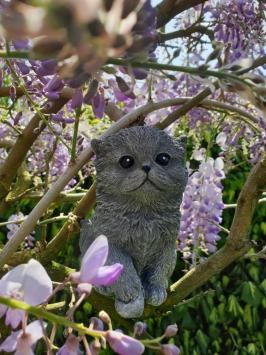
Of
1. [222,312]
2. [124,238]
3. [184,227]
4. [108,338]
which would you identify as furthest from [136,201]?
[222,312]

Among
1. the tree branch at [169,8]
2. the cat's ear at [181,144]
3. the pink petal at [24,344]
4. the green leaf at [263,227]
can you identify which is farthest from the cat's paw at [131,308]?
the green leaf at [263,227]

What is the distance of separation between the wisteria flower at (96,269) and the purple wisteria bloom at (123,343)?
60 millimetres

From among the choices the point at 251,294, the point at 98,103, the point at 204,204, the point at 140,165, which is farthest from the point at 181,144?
the point at 251,294

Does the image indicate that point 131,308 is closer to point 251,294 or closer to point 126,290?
point 126,290

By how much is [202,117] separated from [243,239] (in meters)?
1.01

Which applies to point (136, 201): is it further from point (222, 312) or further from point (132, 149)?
point (222, 312)

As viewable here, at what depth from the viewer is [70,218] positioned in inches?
59.5

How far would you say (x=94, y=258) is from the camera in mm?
585

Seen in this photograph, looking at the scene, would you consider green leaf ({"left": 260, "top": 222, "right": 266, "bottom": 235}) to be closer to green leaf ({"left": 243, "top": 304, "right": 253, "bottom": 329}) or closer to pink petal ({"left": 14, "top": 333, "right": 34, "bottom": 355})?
green leaf ({"left": 243, "top": 304, "right": 253, "bottom": 329})

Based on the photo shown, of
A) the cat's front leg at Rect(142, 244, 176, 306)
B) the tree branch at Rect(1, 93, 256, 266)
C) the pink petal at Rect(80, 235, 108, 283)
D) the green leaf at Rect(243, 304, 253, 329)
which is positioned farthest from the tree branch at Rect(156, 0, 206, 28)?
the green leaf at Rect(243, 304, 253, 329)

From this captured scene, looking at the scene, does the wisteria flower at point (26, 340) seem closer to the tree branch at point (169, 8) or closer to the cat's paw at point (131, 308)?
the cat's paw at point (131, 308)

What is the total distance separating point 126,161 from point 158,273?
9.3 inches

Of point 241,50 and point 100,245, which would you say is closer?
point 100,245

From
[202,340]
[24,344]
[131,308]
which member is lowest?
[24,344]
